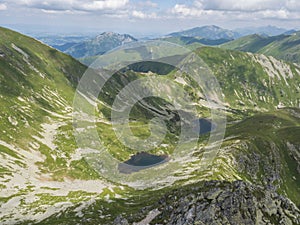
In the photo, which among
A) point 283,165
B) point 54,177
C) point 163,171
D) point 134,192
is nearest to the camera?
point 134,192

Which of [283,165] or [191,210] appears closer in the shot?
[191,210]

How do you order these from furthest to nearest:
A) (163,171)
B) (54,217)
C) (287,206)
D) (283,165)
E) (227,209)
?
(283,165) < (163,171) < (54,217) < (287,206) < (227,209)

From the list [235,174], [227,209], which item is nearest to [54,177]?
[235,174]

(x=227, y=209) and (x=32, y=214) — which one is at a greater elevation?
(x=227, y=209)

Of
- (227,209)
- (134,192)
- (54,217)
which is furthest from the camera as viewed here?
(134,192)

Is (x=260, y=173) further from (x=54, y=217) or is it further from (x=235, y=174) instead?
(x=54, y=217)

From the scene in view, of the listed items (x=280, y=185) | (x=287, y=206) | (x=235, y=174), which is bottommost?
(x=280, y=185)

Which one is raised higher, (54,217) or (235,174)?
(54,217)

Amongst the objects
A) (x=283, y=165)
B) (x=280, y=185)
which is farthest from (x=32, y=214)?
(x=283, y=165)

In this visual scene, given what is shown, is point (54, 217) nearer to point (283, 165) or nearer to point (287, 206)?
point (287, 206)
